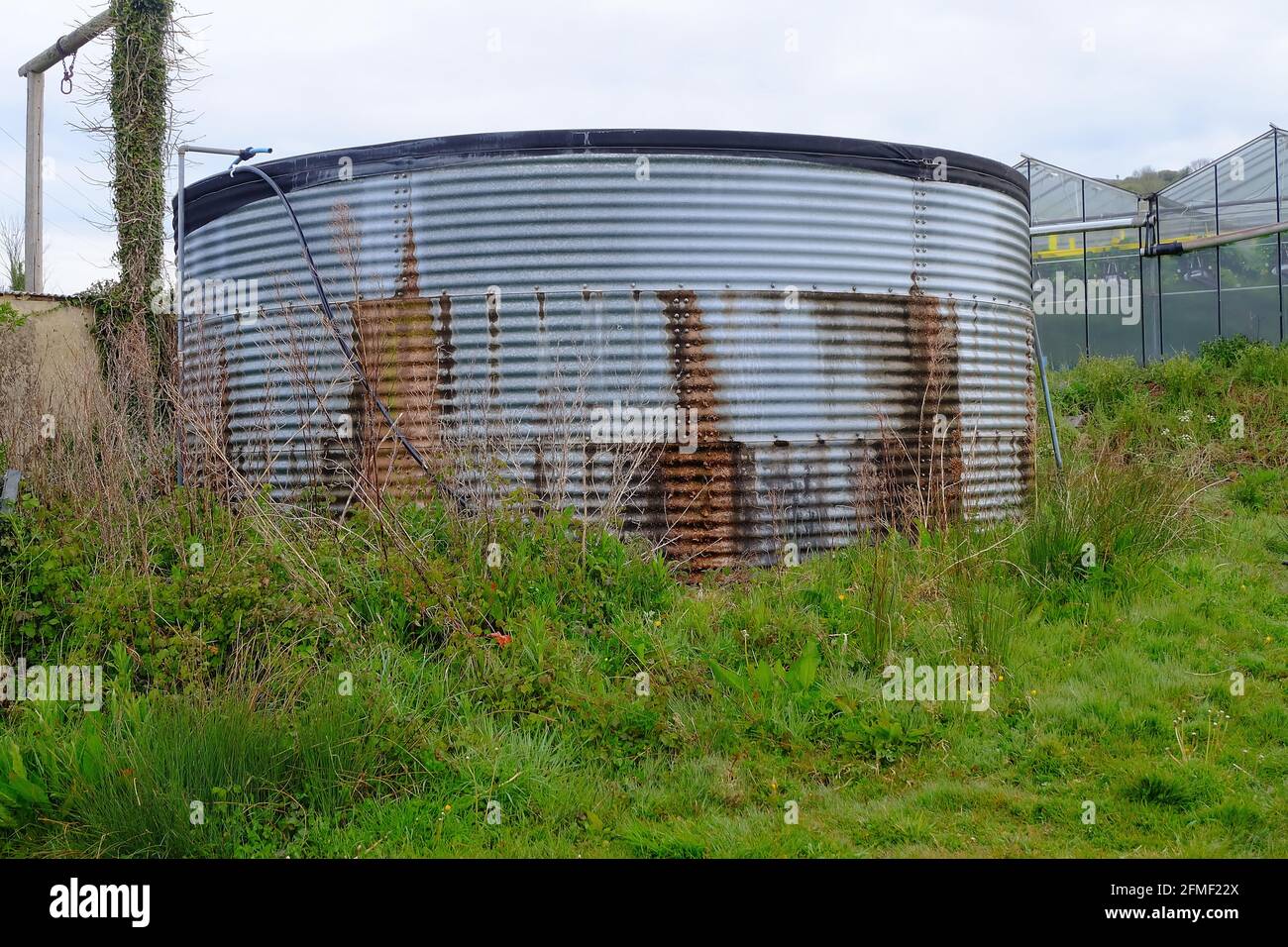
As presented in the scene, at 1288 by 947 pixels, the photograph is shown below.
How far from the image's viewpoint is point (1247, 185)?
1759 cm

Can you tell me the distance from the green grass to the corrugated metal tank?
80cm

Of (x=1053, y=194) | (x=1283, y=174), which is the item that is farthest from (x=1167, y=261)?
(x=1053, y=194)

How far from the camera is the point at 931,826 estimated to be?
13.4 ft

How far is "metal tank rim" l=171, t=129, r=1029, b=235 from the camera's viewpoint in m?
7.35

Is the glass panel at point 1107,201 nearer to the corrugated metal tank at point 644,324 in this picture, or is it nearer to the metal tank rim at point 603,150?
the metal tank rim at point 603,150

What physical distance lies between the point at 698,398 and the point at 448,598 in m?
2.68

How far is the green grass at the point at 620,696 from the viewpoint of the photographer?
3.96 metres

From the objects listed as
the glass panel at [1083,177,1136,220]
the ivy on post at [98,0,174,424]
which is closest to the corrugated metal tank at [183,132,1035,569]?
the ivy on post at [98,0,174,424]

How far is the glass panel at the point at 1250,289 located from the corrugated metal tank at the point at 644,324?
1191 centimetres

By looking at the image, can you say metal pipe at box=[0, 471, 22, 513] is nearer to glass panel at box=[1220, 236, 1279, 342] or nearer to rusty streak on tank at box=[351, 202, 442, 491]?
rusty streak on tank at box=[351, 202, 442, 491]

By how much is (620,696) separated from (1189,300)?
53.3ft

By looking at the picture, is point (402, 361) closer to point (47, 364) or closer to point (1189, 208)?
point (47, 364)

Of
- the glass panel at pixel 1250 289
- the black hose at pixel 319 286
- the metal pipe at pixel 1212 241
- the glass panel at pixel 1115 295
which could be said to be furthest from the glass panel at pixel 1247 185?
the black hose at pixel 319 286

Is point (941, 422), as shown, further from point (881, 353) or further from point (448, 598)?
point (448, 598)
